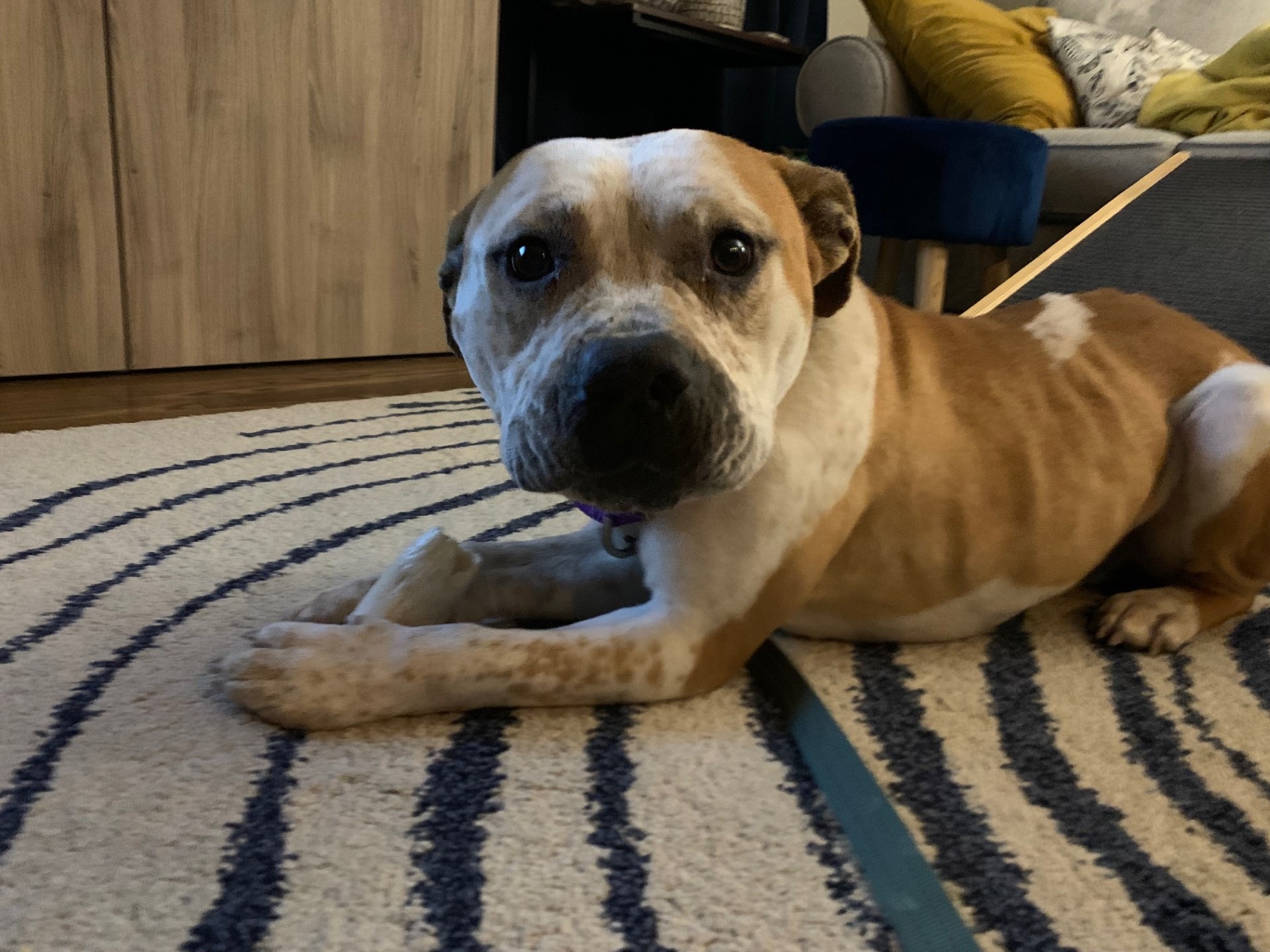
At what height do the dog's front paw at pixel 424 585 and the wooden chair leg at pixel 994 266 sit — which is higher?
the wooden chair leg at pixel 994 266

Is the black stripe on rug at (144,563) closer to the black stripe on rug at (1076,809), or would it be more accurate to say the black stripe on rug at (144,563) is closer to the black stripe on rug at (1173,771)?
the black stripe on rug at (1076,809)

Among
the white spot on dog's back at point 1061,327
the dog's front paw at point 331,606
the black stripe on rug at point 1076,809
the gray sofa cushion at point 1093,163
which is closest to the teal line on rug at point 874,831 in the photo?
the black stripe on rug at point 1076,809

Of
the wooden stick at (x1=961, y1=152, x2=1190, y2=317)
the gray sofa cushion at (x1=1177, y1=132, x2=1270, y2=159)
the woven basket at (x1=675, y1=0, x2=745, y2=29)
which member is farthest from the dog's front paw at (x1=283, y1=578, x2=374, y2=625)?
the woven basket at (x1=675, y1=0, x2=745, y2=29)

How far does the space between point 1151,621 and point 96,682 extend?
134 centimetres

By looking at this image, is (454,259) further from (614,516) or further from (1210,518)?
(1210,518)

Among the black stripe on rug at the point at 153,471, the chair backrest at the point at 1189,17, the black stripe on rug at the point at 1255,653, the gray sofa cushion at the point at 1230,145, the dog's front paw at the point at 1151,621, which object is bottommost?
the black stripe on rug at the point at 153,471

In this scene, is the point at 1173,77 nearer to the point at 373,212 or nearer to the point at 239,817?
the point at 373,212

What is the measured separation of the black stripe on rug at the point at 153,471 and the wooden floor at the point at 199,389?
42 cm

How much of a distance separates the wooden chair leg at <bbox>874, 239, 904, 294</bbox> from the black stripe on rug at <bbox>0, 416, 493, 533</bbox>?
1.71 m

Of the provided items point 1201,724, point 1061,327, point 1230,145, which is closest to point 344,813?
point 1201,724

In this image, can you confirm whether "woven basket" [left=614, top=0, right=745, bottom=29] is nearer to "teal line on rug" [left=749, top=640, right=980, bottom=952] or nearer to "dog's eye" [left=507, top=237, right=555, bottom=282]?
"dog's eye" [left=507, top=237, right=555, bottom=282]

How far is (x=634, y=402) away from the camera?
89cm

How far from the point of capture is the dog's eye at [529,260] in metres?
1.03

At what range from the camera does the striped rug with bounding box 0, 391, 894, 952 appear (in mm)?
723
